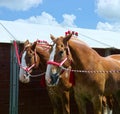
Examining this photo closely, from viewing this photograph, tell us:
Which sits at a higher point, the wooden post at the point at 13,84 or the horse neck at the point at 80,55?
the horse neck at the point at 80,55

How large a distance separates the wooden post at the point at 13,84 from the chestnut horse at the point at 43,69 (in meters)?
0.60

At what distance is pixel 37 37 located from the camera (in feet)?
28.1

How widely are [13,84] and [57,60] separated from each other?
2.68 meters

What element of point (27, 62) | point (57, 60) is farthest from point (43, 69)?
point (57, 60)

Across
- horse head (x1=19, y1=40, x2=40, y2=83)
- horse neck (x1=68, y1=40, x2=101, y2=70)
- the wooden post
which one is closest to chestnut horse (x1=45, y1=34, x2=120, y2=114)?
horse neck (x1=68, y1=40, x2=101, y2=70)

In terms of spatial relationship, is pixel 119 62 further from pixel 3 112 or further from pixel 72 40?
pixel 3 112

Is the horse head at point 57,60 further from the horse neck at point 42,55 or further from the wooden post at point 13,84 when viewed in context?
the wooden post at point 13,84

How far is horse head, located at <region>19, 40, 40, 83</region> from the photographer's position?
7.11m

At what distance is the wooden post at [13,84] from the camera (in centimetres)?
780

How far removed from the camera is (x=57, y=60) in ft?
17.8

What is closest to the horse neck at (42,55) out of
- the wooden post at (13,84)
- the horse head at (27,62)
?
the horse head at (27,62)

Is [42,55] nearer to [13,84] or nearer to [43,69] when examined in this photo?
[43,69]

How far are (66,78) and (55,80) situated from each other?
163 cm

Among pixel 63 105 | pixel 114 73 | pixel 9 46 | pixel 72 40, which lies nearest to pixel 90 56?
pixel 72 40
